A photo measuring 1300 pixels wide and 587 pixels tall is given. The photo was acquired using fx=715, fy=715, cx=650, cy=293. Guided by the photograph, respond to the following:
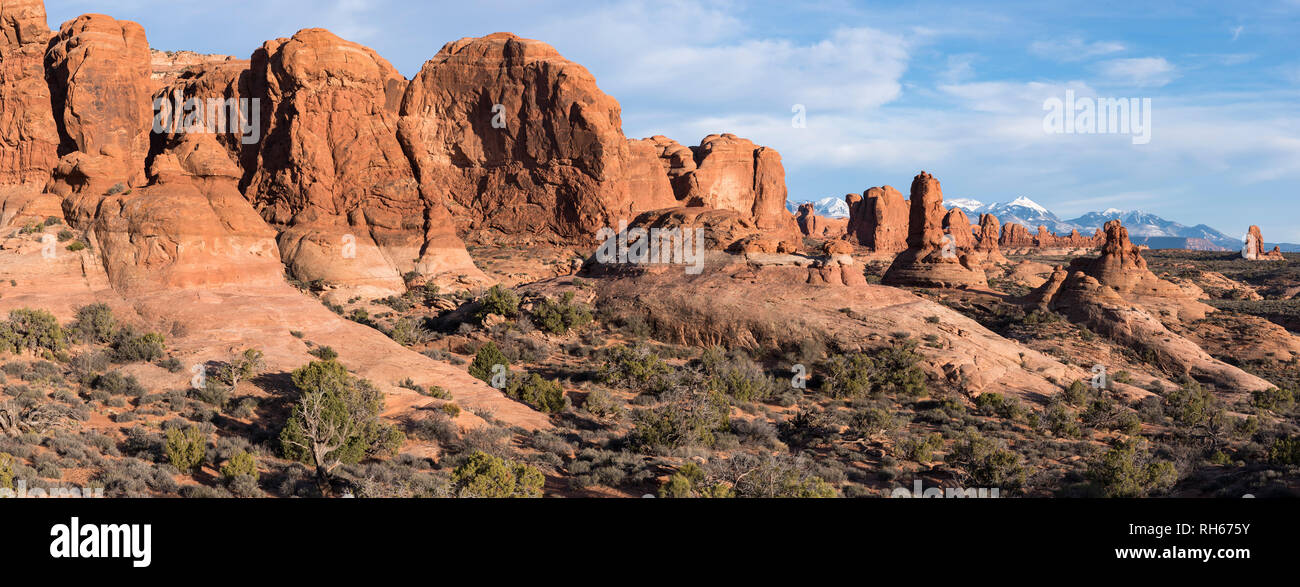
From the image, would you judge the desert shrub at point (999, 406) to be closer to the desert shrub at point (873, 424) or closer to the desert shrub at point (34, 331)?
the desert shrub at point (873, 424)

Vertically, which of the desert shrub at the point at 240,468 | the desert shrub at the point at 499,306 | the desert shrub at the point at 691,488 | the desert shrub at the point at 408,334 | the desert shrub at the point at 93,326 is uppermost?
the desert shrub at the point at 499,306

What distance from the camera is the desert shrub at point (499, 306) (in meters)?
30.2

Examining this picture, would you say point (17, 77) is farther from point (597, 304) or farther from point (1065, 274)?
point (1065, 274)

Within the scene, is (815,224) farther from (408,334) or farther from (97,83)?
(408,334)

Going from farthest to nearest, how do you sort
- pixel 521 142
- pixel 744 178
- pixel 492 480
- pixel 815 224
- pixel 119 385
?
pixel 815 224, pixel 744 178, pixel 521 142, pixel 119 385, pixel 492 480

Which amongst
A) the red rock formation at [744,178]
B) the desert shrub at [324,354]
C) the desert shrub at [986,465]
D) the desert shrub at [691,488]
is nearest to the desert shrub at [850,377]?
the desert shrub at [986,465]

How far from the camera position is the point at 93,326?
72.1 ft

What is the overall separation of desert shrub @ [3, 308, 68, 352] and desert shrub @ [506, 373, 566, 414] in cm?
1308

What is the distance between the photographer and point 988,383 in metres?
24.6

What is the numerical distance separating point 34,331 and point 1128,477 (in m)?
28.6

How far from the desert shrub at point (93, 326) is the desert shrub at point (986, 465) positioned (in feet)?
80.7

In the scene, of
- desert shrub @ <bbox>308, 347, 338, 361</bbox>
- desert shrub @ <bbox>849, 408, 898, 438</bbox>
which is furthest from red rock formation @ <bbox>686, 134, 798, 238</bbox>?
desert shrub @ <bbox>308, 347, 338, 361</bbox>

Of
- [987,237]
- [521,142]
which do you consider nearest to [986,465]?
[521,142]

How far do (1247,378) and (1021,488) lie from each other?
21.2 metres
